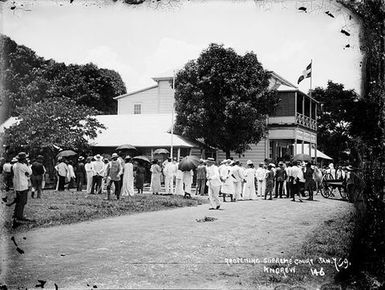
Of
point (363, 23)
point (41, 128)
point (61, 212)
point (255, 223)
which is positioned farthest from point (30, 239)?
point (41, 128)

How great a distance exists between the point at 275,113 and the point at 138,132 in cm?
1024

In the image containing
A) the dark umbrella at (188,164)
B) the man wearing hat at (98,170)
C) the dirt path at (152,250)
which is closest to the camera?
the dirt path at (152,250)

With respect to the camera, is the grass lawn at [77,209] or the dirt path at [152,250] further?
the grass lawn at [77,209]

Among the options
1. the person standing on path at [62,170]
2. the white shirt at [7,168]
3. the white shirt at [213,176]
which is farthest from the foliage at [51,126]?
the white shirt at [213,176]

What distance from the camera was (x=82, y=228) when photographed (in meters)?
10.4

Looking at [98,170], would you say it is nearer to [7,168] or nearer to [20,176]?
[7,168]

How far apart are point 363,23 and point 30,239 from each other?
6.99m

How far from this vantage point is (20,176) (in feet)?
33.8

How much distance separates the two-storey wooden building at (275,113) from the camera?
3141 centimetres

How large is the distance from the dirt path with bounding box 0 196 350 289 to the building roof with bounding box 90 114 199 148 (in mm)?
15721

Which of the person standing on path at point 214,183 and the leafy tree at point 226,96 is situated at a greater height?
the leafy tree at point 226,96

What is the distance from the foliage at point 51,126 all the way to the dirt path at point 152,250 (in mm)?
5019

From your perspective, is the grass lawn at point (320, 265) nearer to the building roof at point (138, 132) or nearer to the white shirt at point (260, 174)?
the white shirt at point (260, 174)

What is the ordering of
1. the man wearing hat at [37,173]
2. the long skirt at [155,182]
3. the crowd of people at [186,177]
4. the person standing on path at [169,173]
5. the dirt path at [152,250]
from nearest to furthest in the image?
the dirt path at [152,250] → the man wearing hat at [37,173] → the crowd of people at [186,177] → the long skirt at [155,182] → the person standing on path at [169,173]
